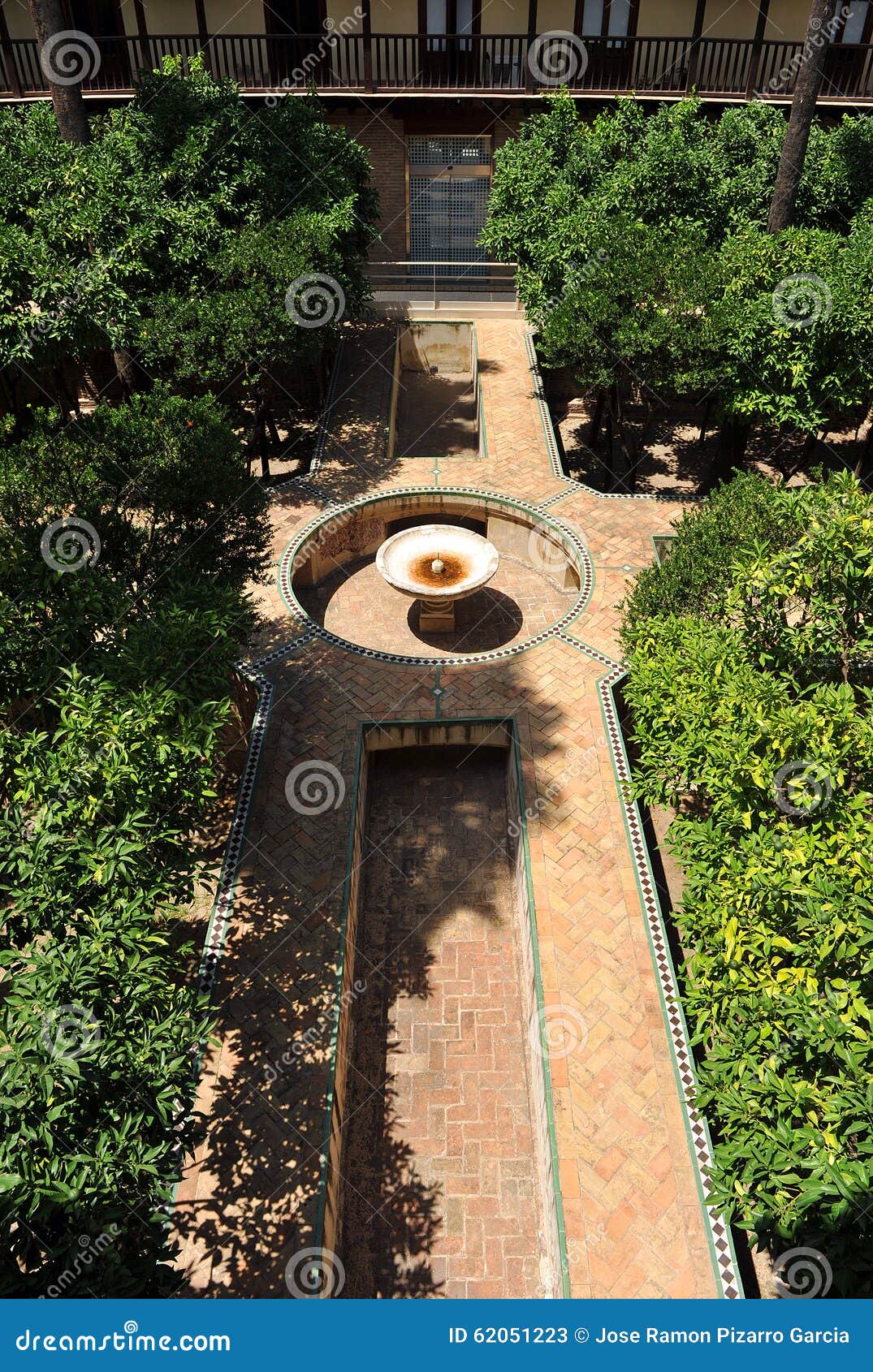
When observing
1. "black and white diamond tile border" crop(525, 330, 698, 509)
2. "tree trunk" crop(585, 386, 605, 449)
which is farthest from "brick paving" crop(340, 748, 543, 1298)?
"tree trunk" crop(585, 386, 605, 449)

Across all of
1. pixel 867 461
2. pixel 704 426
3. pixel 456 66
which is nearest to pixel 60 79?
pixel 456 66

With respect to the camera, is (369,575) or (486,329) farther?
(486,329)

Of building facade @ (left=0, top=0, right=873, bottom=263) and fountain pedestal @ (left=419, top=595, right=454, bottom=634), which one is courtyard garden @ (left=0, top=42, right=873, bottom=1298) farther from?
building facade @ (left=0, top=0, right=873, bottom=263)

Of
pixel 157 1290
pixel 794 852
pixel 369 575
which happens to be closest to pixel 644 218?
pixel 369 575

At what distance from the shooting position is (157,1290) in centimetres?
627

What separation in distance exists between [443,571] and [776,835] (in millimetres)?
8928

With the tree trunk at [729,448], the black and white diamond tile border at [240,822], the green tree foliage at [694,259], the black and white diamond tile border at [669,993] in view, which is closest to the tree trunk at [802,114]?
the green tree foliage at [694,259]

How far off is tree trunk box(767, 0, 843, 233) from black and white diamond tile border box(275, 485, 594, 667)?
7.04m

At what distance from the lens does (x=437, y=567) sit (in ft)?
51.2

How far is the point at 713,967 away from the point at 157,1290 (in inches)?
195

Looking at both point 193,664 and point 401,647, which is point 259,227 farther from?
point 193,664

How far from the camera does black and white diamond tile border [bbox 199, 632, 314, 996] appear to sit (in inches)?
410

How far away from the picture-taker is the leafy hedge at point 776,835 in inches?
242

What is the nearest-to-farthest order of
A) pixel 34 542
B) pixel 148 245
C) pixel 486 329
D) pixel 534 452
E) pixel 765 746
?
1. pixel 765 746
2. pixel 34 542
3. pixel 148 245
4. pixel 534 452
5. pixel 486 329
